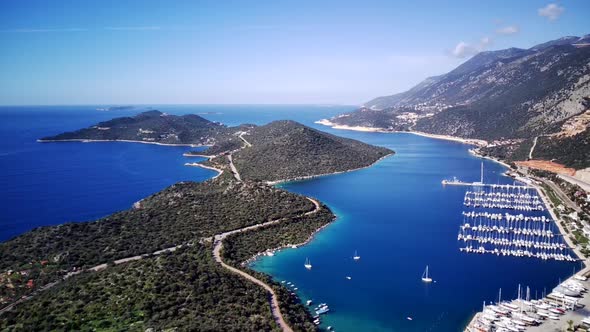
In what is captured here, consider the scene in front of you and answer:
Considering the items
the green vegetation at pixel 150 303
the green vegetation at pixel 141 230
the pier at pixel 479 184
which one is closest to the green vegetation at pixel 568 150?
the pier at pixel 479 184

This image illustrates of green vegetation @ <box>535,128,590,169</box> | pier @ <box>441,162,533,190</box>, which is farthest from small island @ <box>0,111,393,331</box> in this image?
green vegetation @ <box>535,128,590,169</box>

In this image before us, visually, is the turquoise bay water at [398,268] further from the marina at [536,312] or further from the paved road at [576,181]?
the paved road at [576,181]

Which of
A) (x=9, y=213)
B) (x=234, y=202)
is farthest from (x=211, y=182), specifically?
(x=9, y=213)

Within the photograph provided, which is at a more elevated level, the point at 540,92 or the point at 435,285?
the point at 540,92

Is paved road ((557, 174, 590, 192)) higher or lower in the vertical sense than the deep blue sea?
higher

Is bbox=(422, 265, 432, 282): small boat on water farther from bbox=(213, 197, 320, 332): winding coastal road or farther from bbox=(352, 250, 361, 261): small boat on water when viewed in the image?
bbox=(213, 197, 320, 332): winding coastal road

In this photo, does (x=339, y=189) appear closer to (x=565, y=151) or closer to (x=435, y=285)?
(x=435, y=285)
